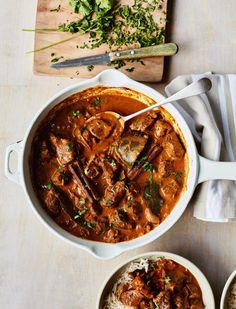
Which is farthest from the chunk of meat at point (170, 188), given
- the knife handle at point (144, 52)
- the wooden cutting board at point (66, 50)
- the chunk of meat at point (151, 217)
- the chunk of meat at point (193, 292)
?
the knife handle at point (144, 52)

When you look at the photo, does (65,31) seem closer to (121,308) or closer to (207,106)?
(207,106)

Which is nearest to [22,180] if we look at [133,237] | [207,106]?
[133,237]

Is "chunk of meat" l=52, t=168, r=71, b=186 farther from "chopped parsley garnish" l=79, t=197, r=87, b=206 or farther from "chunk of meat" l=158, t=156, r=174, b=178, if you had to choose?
"chunk of meat" l=158, t=156, r=174, b=178

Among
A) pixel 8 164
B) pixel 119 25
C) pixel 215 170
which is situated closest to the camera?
pixel 215 170

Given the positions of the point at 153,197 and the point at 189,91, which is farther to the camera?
the point at 153,197

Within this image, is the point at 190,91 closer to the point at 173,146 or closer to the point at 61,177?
the point at 173,146

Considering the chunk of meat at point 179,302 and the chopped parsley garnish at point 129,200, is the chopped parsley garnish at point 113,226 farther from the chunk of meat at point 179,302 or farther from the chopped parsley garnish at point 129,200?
the chunk of meat at point 179,302

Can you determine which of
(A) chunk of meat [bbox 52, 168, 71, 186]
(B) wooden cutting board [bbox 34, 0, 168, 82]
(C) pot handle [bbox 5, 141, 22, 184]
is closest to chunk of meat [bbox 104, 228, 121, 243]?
(A) chunk of meat [bbox 52, 168, 71, 186]

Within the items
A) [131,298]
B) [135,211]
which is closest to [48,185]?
[135,211]
